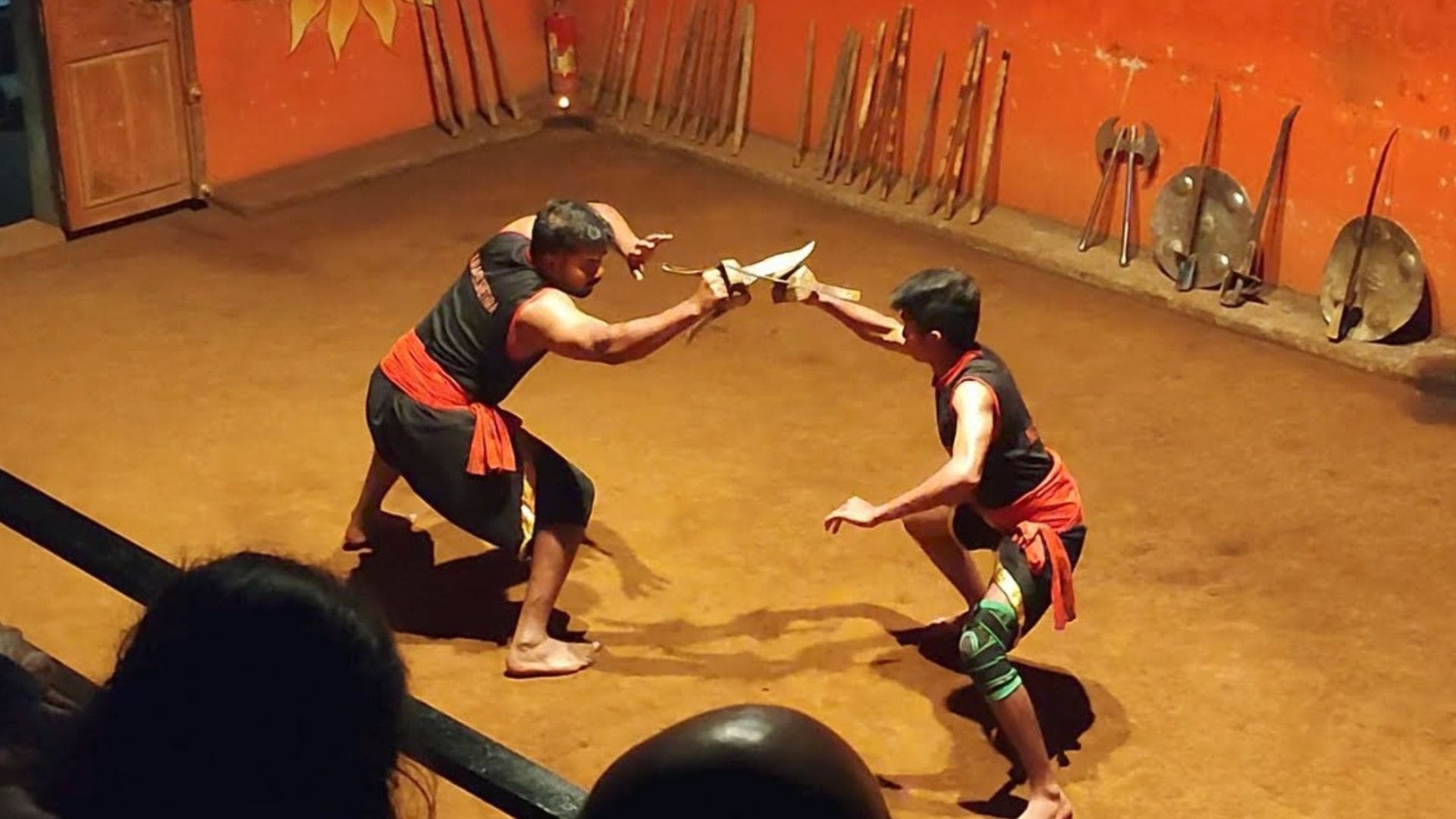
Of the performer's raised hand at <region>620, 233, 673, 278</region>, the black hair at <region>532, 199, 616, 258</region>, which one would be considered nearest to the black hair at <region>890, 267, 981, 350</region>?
the black hair at <region>532, 199, 616, 258</region>

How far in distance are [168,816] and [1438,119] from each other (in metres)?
5.24

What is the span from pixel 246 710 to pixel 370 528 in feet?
10.9

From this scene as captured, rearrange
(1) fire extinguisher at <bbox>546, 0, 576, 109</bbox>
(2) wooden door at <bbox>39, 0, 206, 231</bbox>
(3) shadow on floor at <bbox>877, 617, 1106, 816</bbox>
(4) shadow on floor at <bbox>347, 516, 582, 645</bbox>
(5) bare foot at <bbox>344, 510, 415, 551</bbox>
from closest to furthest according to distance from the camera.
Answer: (3) shadow on floor at <bbox>877, 617, 1106, 816</bbox>
(4) shadow on floor at <bbox>347, 516, 582, 645</bbox>
(5) bare foot at <bbox>344, 510, 415, 551</bbox>
(2) wooden door at <bbox>39, 0, 206, 231</bbox>
(1) fire extinguisher at <bbox>546, 0, 576, 109</bbox>

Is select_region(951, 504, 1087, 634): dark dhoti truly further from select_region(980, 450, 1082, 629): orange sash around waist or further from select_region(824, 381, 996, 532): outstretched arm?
select_region(824, 381, 996, 532): outstretched arm

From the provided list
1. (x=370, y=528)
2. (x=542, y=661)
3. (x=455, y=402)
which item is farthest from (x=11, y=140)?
(x=542, y=661)

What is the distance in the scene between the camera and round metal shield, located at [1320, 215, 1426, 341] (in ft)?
19.5

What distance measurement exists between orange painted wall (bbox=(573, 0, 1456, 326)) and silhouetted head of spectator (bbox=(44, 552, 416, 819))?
16.8 ft

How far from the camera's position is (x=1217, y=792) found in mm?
3869

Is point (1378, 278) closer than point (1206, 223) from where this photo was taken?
Yes

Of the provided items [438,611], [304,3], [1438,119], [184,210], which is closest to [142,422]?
[438,611]

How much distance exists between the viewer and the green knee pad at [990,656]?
12.0 feet

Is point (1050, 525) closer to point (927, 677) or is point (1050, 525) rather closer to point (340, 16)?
point (927, 677)

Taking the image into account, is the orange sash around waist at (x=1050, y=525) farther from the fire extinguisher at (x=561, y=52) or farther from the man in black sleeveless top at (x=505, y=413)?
the fire extinguisher at (x=561, y=52)

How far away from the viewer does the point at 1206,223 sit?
6406 mm
